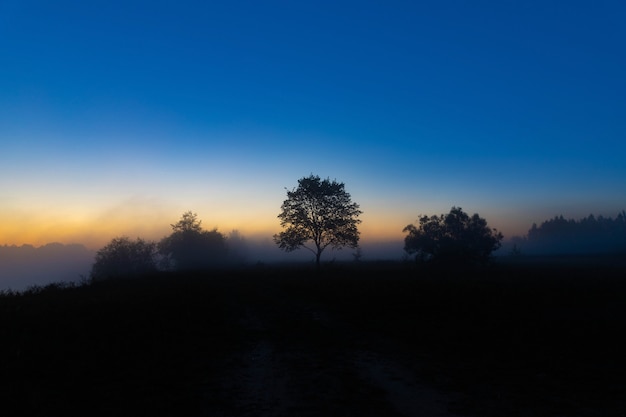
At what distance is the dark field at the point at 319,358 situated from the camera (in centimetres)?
846

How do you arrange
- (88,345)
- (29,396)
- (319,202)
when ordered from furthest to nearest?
(319,202), (88,345), (29,396)

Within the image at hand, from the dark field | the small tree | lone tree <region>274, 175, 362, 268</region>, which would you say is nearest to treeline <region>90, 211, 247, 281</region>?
the small tree

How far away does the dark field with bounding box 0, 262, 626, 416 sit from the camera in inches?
333

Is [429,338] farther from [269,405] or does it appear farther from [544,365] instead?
Answer: [269,405]

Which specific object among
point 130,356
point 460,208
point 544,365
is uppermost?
point 460,208

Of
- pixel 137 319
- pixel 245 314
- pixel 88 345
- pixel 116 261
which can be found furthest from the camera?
pixel 116 261

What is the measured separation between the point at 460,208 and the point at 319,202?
2822 cm

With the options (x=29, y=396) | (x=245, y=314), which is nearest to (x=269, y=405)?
(x=29, y=396)

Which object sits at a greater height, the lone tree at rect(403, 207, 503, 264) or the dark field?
the lone tree at rect(403, 207, 503, 264)

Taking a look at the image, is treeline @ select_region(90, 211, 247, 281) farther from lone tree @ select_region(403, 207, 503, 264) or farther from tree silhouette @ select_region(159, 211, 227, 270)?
lone tree @ select_region(403, 207, 503, 264)

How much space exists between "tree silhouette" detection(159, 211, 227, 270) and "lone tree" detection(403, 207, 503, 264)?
5349 centimetres

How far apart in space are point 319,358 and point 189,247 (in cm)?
9208

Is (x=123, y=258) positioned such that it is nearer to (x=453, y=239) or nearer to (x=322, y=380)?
(x=453, y=239)

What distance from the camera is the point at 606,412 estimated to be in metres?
7.85
